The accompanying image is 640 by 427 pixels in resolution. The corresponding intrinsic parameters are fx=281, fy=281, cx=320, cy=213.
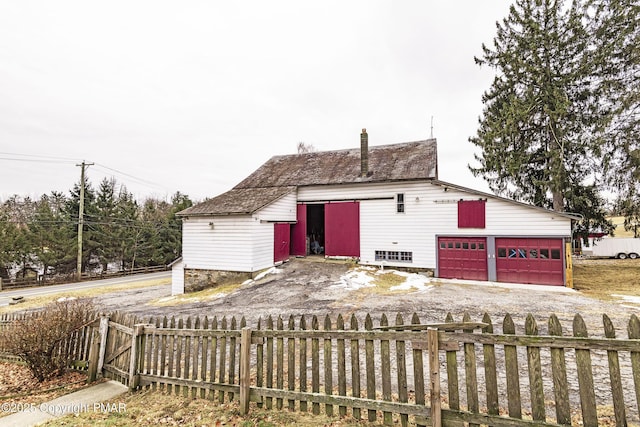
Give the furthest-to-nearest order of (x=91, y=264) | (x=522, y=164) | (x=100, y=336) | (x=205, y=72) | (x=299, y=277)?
(x=91, y=264)
(x=205, y=72)
(x=522, y=164)
(x=299, y=277)
(x=100, y=336)

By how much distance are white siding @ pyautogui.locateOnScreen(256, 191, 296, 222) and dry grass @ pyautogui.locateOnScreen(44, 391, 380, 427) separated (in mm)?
12249

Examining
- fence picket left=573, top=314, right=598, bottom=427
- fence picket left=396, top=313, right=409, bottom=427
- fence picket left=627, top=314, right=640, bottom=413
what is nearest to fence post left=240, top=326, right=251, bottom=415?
fence picket left=396, top=313, right=409, bottom=427

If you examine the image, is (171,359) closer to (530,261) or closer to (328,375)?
(328,375)

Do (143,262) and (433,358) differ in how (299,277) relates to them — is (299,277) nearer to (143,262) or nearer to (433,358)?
(433,358)

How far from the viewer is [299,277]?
50.5ft

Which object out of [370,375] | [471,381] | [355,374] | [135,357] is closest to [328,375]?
[355,374]

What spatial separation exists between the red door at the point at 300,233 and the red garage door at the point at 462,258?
893 centimetres

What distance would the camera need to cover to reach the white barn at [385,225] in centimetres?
1433

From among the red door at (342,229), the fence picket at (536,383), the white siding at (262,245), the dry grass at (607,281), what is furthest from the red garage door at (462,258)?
the fence picket at (536,383)

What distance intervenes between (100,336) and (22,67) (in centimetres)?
2426

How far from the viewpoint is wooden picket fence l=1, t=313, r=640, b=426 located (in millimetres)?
2664

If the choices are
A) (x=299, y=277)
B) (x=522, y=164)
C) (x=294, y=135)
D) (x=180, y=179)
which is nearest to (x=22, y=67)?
(x=299, y=277)

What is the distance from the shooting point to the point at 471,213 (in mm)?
15211

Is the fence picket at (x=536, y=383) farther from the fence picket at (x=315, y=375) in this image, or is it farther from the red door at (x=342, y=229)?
the red door at (x=342, y=229)
